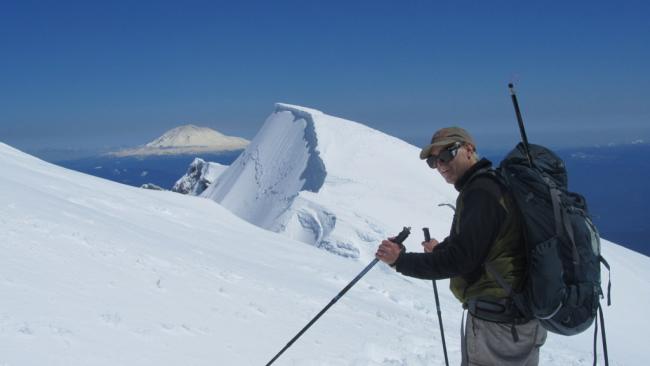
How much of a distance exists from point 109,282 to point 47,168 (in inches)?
530

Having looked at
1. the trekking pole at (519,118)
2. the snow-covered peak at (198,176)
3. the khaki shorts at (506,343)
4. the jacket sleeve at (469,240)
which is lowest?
the snow-covered peak at (198,176)

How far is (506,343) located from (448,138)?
4.89 ft

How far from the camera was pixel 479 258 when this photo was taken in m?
3.22

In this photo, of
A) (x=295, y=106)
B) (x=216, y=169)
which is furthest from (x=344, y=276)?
(x=216, y=169)

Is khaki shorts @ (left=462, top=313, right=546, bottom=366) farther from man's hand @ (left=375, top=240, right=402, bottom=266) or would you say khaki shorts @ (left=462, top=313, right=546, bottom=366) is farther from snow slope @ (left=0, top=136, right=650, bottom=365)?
snow slope @ (left=0, top=136, right=650, bottom=365)

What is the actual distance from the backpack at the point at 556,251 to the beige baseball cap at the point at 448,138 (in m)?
0.44

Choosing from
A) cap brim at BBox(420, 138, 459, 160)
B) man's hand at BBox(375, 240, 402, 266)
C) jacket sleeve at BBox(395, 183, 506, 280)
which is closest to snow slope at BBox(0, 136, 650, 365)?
man's hand at BBox(375, 240, 402, 266)

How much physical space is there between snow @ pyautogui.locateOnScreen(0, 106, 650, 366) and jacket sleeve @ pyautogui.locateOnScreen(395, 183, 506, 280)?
126 inches

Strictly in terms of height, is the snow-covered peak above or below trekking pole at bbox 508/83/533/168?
below

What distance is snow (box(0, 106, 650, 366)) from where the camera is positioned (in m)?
5.30

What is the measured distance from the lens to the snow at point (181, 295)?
530 cm

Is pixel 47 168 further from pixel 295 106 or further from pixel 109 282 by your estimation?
pixel 295 106

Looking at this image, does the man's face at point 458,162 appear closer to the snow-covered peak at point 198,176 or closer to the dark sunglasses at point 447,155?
the dark sunglasses at point 447,155

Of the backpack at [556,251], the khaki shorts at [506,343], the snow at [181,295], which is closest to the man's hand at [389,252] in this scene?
the khaki shorts at [506,343]
